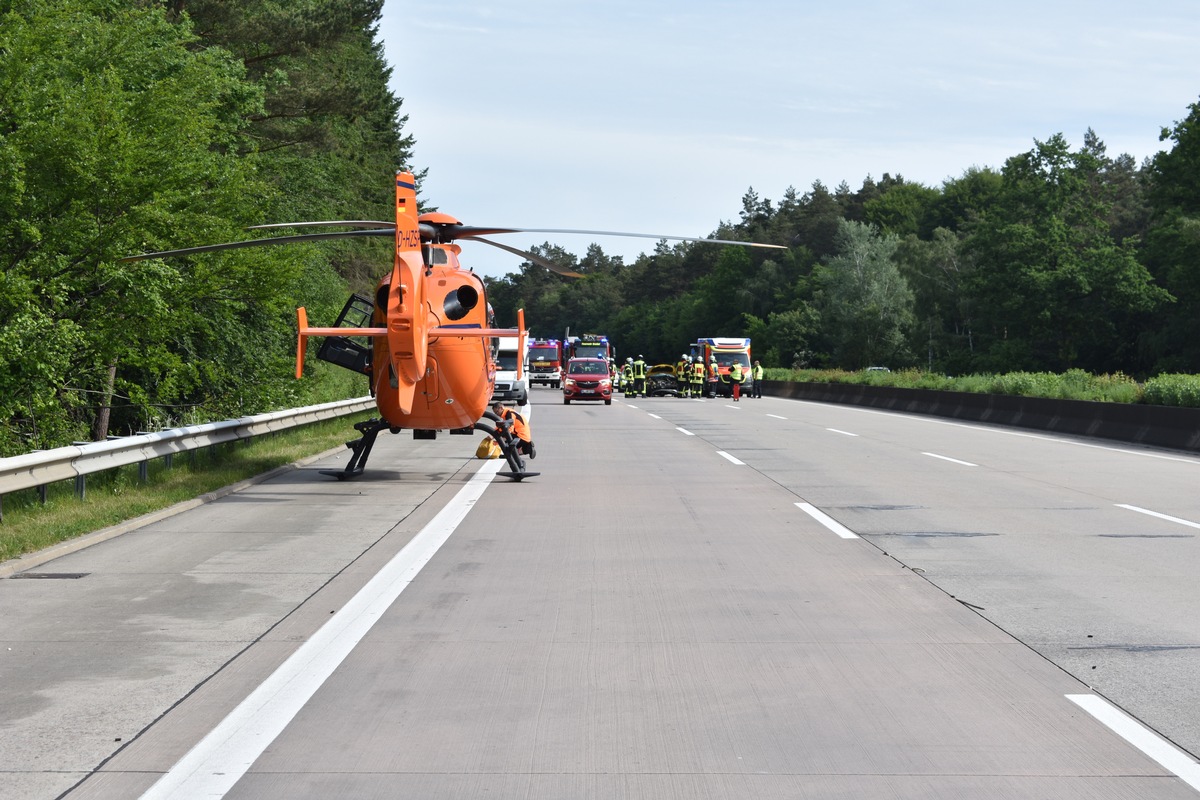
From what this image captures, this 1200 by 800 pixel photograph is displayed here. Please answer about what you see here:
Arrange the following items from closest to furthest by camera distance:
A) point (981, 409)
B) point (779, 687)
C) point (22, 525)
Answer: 1. point (779, 687)
2. point (22, 525)
3. point (981, 409)

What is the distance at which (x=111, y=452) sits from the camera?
1415 centimetres

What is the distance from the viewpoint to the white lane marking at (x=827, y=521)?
12.3 m

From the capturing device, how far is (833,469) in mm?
19516

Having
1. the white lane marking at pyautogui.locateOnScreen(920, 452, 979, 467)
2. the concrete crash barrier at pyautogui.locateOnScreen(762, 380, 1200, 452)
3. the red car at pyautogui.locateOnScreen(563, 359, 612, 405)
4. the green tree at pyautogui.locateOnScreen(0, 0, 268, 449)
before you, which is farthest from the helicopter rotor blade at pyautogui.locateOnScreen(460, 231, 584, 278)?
the red car at pyautogui.locateOnScreen(563, 359, 612, 405)

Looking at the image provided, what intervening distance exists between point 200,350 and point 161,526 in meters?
16.3

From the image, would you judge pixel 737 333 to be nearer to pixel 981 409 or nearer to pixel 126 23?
pixel 981 409

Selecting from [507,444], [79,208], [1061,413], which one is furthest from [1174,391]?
[79,208]

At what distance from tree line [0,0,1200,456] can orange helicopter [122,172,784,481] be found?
5.28ft

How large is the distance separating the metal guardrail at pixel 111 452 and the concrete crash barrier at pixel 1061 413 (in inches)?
631

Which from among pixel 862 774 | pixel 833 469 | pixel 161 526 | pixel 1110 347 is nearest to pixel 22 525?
pixel 161 526

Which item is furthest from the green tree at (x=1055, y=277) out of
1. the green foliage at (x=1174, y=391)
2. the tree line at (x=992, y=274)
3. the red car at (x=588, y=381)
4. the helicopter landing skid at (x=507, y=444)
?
the helicopter landing skid at (x=507, y=444)

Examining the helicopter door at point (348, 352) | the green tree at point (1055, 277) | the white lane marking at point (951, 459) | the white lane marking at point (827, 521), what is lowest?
the white lane marking at point (951, 459)

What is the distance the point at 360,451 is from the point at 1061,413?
19.4 meters

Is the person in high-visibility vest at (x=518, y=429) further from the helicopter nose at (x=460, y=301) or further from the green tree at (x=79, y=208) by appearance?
the green tree at (x=79, y=208)
